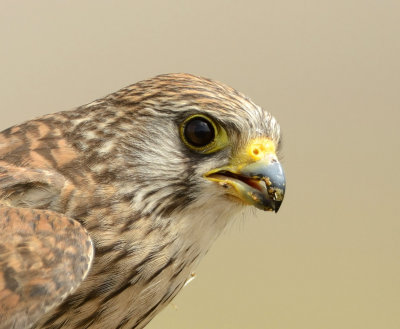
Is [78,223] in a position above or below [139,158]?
below

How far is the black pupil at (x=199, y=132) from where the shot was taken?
5.94 feet

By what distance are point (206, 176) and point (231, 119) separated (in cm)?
16

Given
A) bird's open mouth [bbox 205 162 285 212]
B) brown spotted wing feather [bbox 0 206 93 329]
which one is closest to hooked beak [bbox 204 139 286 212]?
bird's open mouth [bbox 205 162 285 212]

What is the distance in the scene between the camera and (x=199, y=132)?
5.94ft

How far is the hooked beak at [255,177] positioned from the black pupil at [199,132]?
3.2 inches

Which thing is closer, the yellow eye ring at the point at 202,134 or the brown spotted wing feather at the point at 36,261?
the brown spotted wing feather at the point at 36,261

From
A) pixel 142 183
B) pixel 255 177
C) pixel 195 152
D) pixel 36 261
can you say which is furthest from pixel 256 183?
pixel 36 261

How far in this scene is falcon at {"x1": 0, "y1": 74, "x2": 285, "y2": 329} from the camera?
1749 mm

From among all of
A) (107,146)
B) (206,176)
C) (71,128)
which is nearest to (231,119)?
(206,176)

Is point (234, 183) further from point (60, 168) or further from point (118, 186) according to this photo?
point (60, 168)

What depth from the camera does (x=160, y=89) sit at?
1892mm

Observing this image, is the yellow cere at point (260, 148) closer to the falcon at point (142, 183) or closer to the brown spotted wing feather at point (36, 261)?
the falcon at point (142, 183)

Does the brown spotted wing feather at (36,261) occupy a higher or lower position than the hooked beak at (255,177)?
lower


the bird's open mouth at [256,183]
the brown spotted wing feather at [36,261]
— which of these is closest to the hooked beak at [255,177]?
the bird's open mouth at [256,183]
